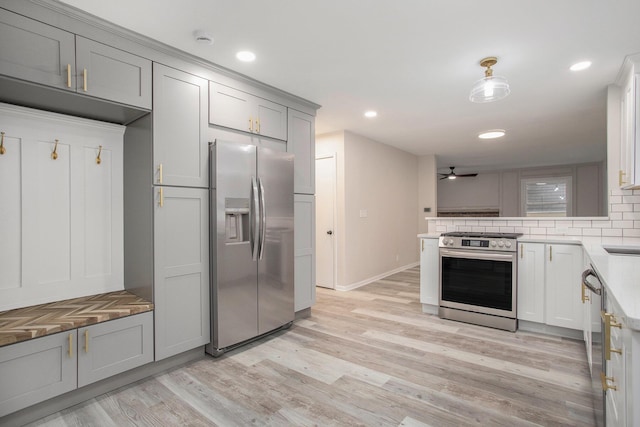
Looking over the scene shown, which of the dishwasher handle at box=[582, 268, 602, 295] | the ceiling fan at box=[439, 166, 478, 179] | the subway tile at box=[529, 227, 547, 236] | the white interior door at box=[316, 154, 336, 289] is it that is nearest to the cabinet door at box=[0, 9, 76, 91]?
the dishwasher handle at box=[582, 268, 602, 295]

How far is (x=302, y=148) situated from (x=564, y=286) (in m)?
2.92

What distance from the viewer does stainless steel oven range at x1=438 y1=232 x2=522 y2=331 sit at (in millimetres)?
3275

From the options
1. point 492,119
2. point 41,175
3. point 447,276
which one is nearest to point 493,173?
point 492,119

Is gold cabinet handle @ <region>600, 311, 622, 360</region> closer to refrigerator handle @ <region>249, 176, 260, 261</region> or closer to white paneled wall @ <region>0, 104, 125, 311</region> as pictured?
refrigerator handle @ <region>249, 176, 260, 261</region>

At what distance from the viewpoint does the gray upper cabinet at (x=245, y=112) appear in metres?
2.79

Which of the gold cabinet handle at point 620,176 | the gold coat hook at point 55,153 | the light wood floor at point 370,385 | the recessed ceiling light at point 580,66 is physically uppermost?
the recessed ceiling light at point 580,66

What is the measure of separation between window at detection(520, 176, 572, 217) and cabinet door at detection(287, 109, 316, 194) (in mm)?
7545

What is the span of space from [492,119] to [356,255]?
108 inches

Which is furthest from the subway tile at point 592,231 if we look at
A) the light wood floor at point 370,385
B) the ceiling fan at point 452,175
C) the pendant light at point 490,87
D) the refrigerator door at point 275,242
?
the ceiling fan at point 452,175

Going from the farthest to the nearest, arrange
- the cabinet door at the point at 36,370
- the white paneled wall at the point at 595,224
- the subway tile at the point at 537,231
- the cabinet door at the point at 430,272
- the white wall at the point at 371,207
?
the white wall at the point at 371,207 < the cabinet door at the point at 430,272 < the subway tile at the point at 537,231 < the white paneled wall at the point at 595,224 < the cabinet door at the point at 36,370

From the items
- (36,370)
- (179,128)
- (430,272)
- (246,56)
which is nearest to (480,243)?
(430,272)

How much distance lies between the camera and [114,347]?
2.18 meters

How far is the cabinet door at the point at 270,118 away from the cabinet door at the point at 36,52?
1.46 metres

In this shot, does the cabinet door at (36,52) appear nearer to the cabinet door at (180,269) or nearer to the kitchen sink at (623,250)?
the cabinet door at (180,269)
